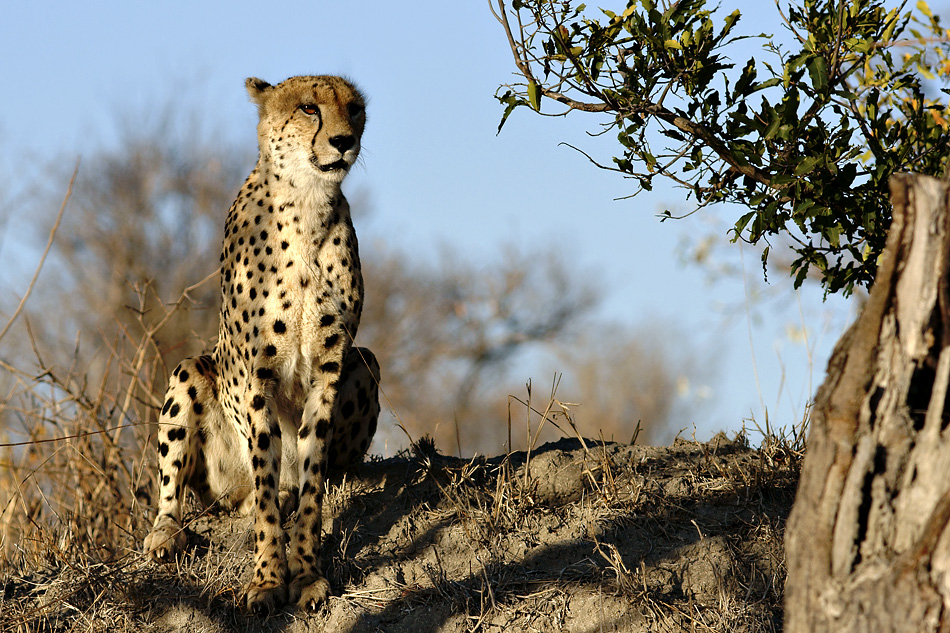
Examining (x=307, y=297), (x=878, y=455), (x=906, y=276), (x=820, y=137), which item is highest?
(x=820, y=137)

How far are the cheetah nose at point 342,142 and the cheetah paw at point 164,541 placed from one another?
4.51 ft

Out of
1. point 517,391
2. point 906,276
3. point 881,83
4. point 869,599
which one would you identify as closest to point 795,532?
point 869,599

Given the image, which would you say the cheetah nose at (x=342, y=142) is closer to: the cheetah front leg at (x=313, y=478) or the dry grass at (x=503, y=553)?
the cheetah front leg at (x=313, y=478)

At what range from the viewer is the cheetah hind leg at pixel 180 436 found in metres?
3.60

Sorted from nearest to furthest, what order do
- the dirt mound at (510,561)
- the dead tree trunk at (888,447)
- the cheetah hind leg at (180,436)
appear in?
the dead tree trunk at (888,447)
the dirt mound at (510,561)
the cheetah hind leg at (180,436)

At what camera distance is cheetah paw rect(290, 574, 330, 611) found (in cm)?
300

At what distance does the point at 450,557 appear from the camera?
125 inches

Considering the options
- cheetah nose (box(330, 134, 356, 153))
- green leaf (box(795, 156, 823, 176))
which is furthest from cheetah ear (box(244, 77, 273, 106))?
green leaf (box(795, 156, 823, 176))

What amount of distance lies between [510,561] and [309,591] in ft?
2.05

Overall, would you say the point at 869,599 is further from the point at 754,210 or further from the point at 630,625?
the point at 754,210

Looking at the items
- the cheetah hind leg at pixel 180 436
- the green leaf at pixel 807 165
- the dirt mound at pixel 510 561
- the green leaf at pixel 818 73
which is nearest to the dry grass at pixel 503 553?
the dirt mound at pixel 510 561

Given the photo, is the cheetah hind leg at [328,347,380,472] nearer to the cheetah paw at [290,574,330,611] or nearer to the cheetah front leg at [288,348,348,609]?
the cheetah front leg at [288,348,348,609]

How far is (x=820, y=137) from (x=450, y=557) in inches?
66.9

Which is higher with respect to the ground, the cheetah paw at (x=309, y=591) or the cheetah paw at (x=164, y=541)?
the cheetah paw at (x=164, y=541)
